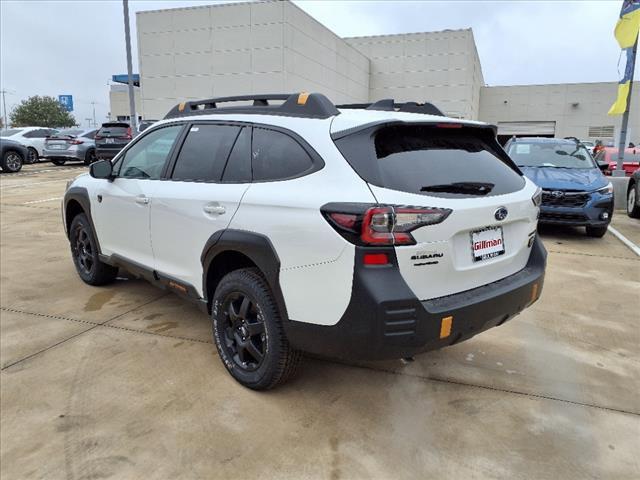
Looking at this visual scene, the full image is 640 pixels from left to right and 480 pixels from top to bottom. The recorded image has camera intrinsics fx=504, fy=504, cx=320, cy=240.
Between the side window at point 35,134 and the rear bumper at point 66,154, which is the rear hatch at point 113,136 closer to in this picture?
the rear bumper at point 66,154

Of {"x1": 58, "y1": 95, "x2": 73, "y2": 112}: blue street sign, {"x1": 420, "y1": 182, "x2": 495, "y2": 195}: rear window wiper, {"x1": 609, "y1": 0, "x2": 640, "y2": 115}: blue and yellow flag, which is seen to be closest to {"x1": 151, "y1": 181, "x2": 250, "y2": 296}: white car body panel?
{"x1": 420, "y1": 182, "x2": 495, "y2": 195}: rear window wiper

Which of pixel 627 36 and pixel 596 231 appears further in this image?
pixel 627 36

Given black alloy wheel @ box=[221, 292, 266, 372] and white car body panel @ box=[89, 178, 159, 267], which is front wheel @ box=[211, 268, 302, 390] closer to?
black alloy wheel @ box=[221, 292, 266, 372]

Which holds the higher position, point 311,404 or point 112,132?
point 112,132

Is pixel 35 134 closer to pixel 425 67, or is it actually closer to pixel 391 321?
pixel 391 321

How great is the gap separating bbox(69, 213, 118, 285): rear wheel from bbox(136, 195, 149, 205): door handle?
1.11m

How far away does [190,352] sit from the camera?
3.60 metres

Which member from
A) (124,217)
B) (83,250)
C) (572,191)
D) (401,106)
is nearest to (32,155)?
(83,250)

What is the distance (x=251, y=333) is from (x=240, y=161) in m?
1.05

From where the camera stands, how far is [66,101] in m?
68.8

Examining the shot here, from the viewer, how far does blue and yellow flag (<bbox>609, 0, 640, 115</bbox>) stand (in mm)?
10742

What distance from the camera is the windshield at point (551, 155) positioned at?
27.7ft

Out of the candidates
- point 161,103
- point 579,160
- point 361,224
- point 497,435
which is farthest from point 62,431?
point 161,103

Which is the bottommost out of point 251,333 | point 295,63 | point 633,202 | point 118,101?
point 251,333
